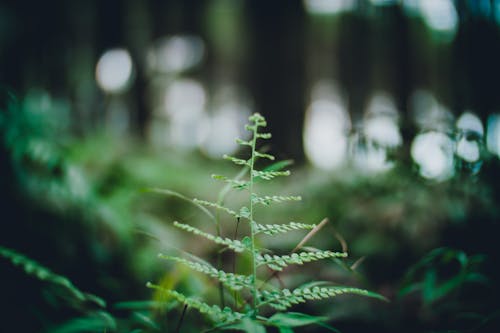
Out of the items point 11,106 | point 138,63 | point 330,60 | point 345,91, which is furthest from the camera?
point 330,60

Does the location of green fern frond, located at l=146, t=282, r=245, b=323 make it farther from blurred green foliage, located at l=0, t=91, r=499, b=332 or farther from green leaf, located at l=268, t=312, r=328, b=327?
blurred green foliage, located at l=0, t=91, r=499, b=332

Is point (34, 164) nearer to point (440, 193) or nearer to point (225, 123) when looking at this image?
point (440, 193)

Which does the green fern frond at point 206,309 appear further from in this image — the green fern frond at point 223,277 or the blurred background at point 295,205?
the blurred background at point 295,205

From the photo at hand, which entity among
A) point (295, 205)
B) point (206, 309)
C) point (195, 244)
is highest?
point (206, 309)

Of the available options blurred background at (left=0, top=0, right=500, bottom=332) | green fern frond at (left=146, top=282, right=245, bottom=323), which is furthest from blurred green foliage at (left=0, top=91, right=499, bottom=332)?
green fern frond at (left=146, top=282, right=245, bottom=323)

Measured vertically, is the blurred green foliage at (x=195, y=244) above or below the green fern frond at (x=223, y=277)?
below

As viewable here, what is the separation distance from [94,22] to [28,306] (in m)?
7.13

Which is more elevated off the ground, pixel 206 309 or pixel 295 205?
pixel 206 309

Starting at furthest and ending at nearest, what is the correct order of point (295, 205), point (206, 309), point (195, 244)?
1. point (295, 205)
2. point (195, 244)
3. point (206, 309)

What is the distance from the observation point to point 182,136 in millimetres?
8844

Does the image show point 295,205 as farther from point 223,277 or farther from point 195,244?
point 223,277

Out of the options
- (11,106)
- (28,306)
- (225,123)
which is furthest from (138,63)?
(28,306)

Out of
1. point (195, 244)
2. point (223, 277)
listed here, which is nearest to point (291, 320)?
point (223, 277)

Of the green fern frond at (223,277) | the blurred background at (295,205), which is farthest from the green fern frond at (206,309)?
the blurred background at (295,205)
